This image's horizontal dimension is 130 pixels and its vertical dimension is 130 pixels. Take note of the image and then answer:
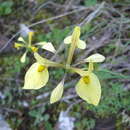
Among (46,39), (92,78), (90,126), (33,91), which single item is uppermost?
(92,78)

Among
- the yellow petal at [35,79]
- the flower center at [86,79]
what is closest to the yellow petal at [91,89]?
the flower center at [86,79]

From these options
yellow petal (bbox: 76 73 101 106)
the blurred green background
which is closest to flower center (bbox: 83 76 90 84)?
yellow petal (bbox: 76 73 101 106)

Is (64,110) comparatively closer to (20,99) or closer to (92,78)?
(20,99)

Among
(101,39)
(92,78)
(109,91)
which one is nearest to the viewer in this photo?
(92,78)

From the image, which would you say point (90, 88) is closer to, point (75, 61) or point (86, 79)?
Result: point (86, 79)

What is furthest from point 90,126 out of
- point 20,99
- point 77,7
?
point 77,7

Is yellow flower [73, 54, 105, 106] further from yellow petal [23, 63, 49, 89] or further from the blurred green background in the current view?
the blurred green background
